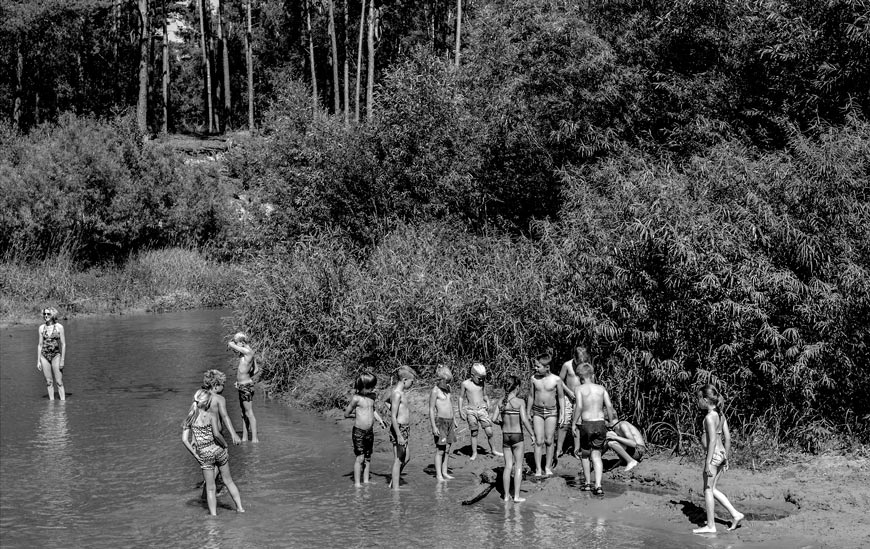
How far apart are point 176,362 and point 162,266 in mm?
18604

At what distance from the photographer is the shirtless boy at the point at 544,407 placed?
12711 mm

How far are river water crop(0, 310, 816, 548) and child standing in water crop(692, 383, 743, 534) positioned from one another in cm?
40

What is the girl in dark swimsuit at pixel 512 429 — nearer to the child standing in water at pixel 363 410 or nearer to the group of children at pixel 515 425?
the group of children at pixel 515 425

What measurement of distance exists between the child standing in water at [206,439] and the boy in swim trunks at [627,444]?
6.04m

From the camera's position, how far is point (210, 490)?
11.2 m

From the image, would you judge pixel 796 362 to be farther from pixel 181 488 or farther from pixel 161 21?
pixel 161 21

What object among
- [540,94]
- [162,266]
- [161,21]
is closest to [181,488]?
[540,94]

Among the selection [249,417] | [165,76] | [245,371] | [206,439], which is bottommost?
[249,417]

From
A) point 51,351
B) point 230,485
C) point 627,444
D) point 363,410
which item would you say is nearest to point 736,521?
point 627,444

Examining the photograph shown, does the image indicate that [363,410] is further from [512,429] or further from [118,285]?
[118,285]

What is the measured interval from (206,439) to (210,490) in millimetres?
785

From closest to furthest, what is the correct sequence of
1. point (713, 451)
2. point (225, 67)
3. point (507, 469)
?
1. point (713, 451)
2. point (507, 469)
3. point (225, 67)

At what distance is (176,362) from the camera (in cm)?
2488

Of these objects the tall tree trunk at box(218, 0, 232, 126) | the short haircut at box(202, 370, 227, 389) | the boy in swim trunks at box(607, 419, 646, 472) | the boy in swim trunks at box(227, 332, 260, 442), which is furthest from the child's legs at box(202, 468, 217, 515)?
the tall tree trunk at box(218, 0, 232, 126)
